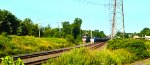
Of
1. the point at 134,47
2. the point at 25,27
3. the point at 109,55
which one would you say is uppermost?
the point at 25,27

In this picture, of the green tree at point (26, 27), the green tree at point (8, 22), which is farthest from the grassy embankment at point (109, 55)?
the green tree at point (26, 27)

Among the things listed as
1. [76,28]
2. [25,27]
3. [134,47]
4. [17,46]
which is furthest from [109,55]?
[76,28]

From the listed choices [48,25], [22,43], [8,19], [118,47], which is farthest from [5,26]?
[48,25]

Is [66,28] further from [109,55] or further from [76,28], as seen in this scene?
[109,55]

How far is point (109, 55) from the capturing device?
26078 millimetres

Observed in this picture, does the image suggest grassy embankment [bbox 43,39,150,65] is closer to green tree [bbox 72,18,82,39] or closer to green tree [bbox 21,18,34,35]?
green tree [bbox 21,18,34,35]

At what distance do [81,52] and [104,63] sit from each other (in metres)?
1.74

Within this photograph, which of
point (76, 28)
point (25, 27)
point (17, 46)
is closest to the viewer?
point (17, 46)

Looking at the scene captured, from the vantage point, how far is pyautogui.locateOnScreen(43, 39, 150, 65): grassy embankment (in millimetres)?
19814

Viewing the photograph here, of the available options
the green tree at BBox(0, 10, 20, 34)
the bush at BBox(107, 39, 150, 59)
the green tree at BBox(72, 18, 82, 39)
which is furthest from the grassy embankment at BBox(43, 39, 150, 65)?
the green tree at BBox(72, 18, 82, 39)

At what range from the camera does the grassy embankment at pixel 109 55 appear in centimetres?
1981

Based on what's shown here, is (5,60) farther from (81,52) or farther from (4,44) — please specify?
(4,44)

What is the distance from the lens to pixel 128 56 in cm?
3347

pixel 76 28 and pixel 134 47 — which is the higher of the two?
pixel 76 28
